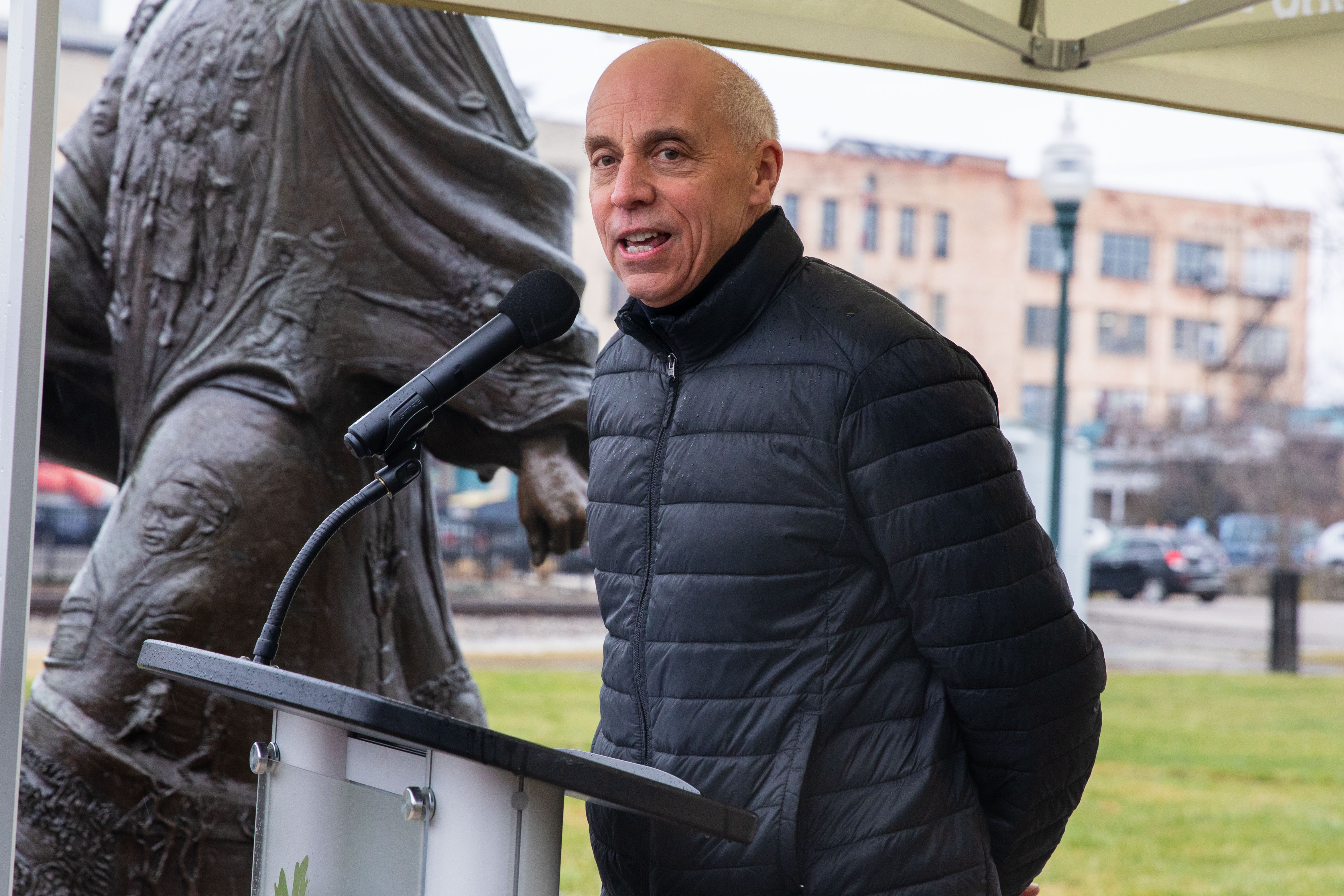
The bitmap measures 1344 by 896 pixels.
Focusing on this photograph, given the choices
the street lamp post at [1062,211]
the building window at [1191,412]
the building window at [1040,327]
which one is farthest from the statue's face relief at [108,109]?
the building window at [1040,327]

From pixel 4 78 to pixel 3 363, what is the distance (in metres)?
0.47

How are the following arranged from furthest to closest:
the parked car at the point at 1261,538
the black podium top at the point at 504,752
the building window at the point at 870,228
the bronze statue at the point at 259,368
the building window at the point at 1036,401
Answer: the building window at the point at 1036,401 < the building window at the point at 870,228 < the parked car at the point at 1261,538 < the bronze statue at the point at 259,368 < the black podium top at the point at 504,752

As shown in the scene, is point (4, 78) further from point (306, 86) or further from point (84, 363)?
point (84, 363)

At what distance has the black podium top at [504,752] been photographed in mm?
1176

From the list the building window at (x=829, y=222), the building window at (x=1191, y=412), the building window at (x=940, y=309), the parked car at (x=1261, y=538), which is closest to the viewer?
the parked car at (x=1261, y=538)

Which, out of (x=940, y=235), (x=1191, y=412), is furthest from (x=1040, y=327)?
(x=1191, y=412)

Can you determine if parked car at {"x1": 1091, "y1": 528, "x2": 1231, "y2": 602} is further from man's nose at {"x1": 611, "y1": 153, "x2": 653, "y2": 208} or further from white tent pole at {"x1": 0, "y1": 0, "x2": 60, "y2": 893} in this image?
man's nose at {"x1": 611, "y1": 153, "x2": 653, "y2": 208}

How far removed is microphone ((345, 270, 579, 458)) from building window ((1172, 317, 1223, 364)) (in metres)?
25.9

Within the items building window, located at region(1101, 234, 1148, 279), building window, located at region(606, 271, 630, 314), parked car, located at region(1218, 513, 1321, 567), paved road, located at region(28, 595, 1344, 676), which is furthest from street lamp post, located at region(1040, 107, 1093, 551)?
building window, located at region(1101, 234, 1148, 279)

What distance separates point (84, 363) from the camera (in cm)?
363

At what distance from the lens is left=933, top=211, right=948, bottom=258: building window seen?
2503 centimetres

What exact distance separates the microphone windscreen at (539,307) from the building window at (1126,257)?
27474mm

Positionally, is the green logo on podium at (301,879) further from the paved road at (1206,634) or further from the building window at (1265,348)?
the building window at (1265,348)

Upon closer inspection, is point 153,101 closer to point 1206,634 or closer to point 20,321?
point 20,321
